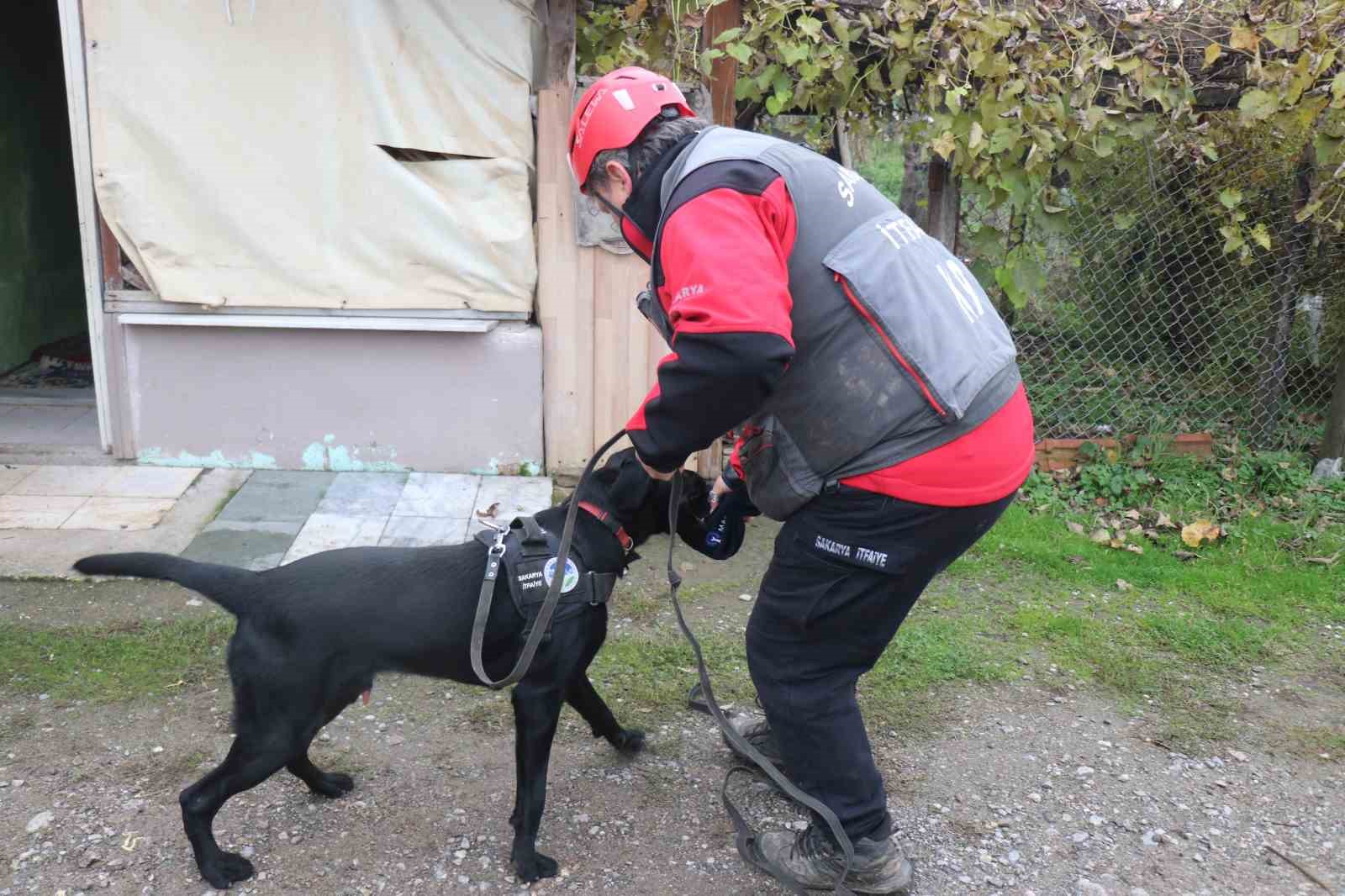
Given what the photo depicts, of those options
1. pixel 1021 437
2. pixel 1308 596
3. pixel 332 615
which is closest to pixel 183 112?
pixel 332 615

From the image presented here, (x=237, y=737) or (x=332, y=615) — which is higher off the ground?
(x=332, y=615)

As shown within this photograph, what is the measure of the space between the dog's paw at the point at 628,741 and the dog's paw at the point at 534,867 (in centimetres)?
54

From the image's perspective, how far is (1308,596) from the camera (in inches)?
184

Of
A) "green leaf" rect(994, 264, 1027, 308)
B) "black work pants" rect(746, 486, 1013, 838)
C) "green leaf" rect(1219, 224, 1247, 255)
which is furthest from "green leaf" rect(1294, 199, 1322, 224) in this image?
"black work pants" rect(746, 486, 1013, 838)

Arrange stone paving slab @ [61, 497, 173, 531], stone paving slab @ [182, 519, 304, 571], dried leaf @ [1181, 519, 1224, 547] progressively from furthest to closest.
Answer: dried leaf @ [1181, 519, 1224, 547], stone paving slab @ [61, 497, 173, 531], stone paving slab @ [182, 519, 304, 571]

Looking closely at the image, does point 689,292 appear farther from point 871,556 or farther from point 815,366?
point 871,556

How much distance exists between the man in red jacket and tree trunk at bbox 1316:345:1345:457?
4302 millimetres

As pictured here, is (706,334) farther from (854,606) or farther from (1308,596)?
(1308,596)

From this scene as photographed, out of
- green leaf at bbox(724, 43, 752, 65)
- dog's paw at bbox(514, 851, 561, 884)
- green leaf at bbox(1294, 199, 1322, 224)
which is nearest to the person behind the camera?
dog's paw at bbox(514, 851, 561, 884)

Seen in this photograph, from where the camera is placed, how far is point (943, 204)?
570 cm

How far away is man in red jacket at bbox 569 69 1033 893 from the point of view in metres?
2.13

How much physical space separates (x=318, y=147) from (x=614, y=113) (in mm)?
3152

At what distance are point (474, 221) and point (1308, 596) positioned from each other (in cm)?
427

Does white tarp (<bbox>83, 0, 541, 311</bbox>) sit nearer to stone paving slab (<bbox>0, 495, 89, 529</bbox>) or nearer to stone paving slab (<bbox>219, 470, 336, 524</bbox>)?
stone paving slab (<bbox>219, 470, 336, 524</bbox>)
